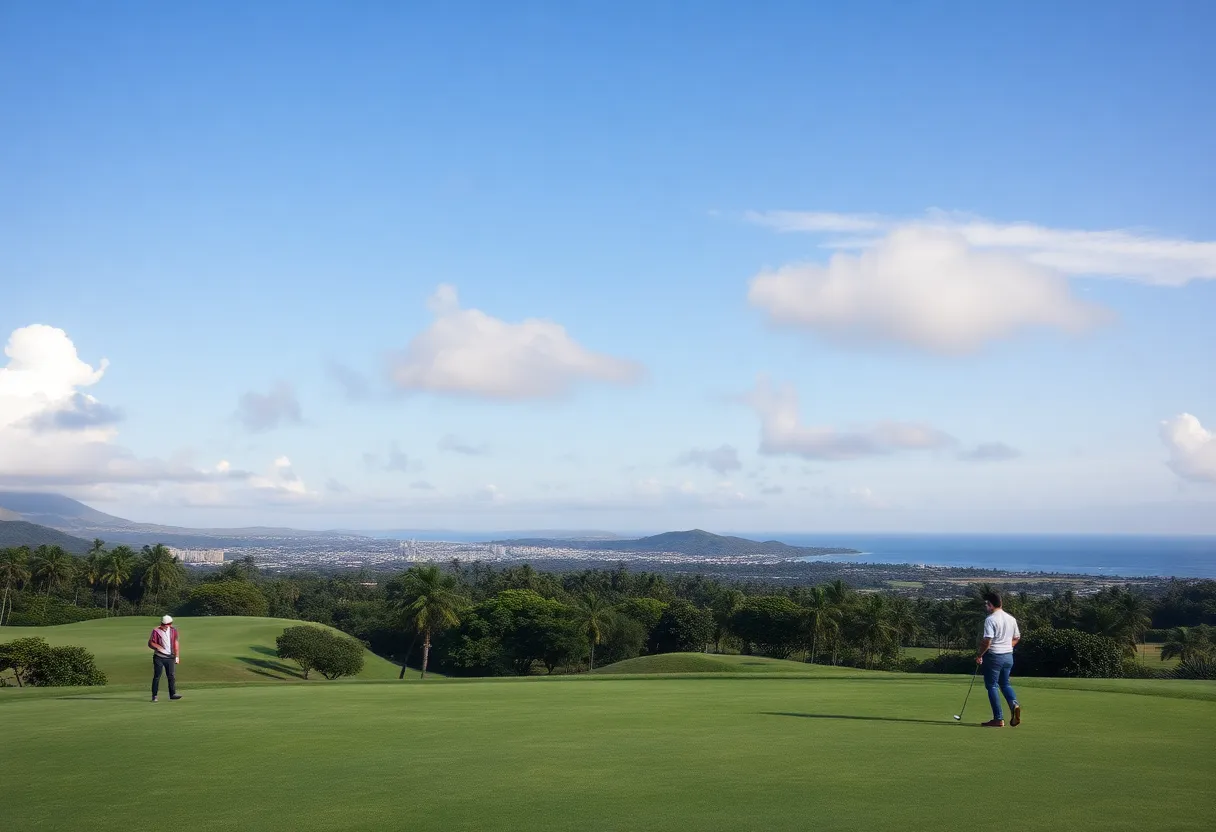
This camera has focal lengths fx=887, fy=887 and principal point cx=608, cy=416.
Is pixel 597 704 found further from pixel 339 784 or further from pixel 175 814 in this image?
pixel 175 814

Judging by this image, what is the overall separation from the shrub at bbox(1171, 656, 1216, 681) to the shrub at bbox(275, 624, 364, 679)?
205ft

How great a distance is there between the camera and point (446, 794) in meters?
9.15

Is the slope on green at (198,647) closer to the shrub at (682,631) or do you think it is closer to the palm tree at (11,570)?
the palm tree at (11,570)

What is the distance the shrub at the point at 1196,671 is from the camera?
201 ft

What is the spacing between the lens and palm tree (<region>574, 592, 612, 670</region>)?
85000 millimetres

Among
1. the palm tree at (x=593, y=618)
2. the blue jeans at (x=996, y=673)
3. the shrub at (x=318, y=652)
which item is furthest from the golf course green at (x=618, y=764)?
the palm tree at (x=593, y=618)

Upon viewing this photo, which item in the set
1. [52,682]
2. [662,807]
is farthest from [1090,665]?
[52,682]

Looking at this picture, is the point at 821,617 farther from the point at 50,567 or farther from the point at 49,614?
the point at 50,567

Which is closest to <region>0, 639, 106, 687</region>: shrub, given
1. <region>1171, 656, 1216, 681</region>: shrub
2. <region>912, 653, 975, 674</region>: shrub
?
<region>912, 653, 975, 674</region>: shrub

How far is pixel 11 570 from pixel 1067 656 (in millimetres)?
103866

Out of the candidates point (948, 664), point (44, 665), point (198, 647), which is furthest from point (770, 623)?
point (44, 665)

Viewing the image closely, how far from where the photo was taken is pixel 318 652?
69938mm

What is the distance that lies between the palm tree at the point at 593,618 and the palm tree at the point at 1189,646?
2081 inches

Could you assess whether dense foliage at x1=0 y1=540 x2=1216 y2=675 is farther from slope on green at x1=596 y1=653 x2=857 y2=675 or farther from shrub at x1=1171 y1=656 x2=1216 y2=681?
slope on green at x1=596 y1=653 x2=857 y2=675
